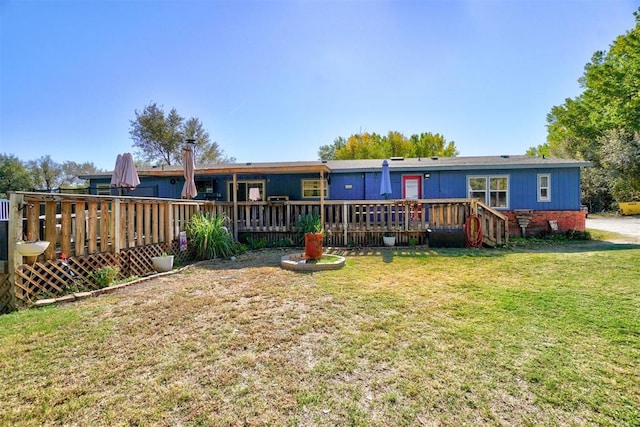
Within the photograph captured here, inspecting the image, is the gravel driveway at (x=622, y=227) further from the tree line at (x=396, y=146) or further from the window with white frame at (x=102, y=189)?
the window with white frame at (x=102, y=189)

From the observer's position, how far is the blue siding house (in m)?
11.5

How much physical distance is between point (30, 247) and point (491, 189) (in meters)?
13.6

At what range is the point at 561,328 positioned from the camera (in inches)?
124

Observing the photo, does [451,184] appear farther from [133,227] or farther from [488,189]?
[133,227]

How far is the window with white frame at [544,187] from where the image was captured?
1171 centimetres

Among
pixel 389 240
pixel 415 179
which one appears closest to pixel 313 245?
pixel 389 240

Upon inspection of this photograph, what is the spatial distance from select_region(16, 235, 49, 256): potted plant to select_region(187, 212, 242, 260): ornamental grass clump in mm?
3592

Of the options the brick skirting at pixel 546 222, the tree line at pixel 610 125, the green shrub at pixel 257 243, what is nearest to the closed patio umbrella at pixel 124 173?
the green shrub at pixel 257 243

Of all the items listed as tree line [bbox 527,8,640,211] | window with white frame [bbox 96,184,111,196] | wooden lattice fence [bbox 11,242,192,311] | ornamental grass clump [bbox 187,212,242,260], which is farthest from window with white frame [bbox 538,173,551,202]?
window with white frame [bbox 96,184,111,196]

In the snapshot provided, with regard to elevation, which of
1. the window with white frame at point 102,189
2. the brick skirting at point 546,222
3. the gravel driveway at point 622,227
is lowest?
the gravel driveway at point 622,227

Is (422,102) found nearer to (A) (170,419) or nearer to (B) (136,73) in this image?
(B) (136,73)

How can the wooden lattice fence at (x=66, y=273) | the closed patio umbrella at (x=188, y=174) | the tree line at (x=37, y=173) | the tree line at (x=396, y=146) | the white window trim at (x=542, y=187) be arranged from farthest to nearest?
the tree line at (x=37, y=173) < the tree line at (x=396, y=146) < the white window trim at (x=542, y=187) < the closed patio umbrella at (x=188, y=174) < the wooden lattice fence at (x=66, y=273)

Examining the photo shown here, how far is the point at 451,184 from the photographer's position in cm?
1236

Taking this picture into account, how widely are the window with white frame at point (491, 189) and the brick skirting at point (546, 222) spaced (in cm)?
59
